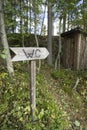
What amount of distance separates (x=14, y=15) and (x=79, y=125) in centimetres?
600

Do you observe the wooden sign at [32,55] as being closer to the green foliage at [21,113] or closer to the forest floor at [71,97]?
the green foliage at [21,113]

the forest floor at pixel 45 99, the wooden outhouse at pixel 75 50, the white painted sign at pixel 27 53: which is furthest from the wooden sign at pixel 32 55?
the wooden outhouse at pixel 75 50

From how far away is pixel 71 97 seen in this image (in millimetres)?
6363

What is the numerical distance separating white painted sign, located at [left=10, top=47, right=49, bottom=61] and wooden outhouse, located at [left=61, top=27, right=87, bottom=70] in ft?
19.5

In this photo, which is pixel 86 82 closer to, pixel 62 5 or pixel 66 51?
pixel 62 5

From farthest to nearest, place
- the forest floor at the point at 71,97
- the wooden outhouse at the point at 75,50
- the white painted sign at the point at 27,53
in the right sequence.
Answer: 1. the wooden outhouse at the point at 75,50
2. the forest floor at the point at 71,97
3. the white painted sign at the point at 27,53

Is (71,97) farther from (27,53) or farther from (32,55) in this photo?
(27,53)

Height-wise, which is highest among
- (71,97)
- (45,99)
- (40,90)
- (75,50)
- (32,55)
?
(32,55)

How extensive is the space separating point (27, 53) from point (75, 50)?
7285 millimetres

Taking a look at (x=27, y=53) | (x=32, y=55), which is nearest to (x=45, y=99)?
(x=32, y=55)

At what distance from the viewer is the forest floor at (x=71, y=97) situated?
520cm

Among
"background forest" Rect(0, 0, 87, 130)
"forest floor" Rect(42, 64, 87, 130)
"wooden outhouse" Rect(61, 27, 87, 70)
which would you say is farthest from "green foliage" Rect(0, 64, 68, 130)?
"wooden outhouse" Rect(61, 27, 87, 70)

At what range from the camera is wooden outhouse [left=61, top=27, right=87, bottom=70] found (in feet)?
32.3

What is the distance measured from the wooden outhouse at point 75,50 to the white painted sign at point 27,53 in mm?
5949
